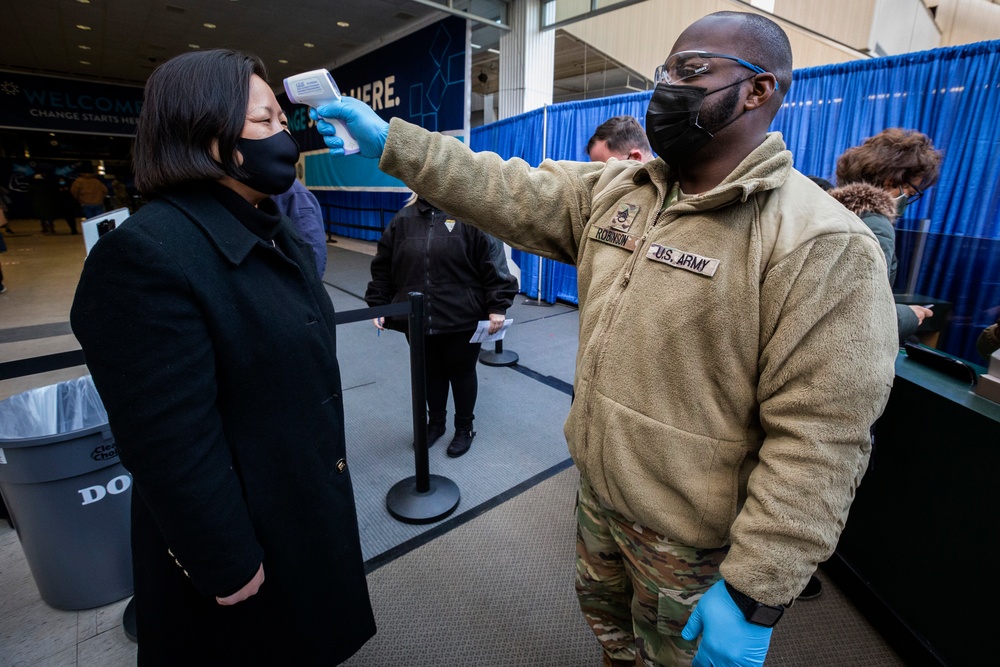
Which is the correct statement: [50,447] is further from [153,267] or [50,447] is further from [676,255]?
[676,255]

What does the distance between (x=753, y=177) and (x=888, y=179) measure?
156 cm

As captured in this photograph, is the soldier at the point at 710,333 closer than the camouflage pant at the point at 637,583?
Yes

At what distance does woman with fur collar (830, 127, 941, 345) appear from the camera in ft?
5.67

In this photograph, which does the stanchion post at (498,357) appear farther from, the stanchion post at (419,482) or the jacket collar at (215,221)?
the jacket collar at (215,221)

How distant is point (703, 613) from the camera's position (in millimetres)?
902

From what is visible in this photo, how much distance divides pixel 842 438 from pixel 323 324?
1.04 meters

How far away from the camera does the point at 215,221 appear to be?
92 centimetres

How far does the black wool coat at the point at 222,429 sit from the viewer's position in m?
0.80

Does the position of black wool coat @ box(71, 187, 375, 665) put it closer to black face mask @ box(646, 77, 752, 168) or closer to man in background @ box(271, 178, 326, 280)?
black face mask @ box(646, 77, 752, 168)

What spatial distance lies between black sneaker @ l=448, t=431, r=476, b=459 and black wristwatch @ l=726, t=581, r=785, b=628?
203 centimetres

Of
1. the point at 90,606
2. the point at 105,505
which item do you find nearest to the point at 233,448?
the point at 105,505

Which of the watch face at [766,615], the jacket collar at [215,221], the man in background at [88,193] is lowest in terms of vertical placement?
the watch face at [766,615]

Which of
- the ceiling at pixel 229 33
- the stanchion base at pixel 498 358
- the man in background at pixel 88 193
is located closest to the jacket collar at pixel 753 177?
the stanchion base at pixel 498 358

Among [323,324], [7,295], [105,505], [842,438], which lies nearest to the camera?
[842,438]
